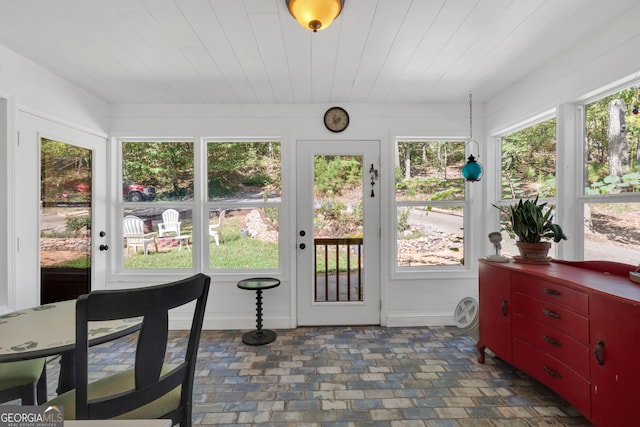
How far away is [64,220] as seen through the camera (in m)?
2.60

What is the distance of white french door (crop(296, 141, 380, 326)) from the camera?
311cm

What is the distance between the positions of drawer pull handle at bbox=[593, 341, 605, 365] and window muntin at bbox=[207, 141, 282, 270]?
2548mm

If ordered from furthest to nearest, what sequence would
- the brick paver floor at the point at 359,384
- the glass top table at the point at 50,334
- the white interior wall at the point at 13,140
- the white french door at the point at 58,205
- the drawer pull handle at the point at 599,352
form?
the white french door at the point at 58,205, the white interior wall at the point at 13,140, the brick paver floor at the point at 359,384, the drawer pull handle at the point at 599,352, the glass top table at the point at 50,334

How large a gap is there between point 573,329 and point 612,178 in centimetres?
107

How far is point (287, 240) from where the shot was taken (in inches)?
122

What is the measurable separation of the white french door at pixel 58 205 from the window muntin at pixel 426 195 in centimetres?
315

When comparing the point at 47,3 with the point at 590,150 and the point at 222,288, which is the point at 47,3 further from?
the point at 590,150

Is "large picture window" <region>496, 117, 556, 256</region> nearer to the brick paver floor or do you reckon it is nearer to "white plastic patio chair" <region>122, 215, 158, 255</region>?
the brick paver floor

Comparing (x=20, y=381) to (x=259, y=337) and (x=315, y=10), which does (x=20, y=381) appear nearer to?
(x=259, y=337)

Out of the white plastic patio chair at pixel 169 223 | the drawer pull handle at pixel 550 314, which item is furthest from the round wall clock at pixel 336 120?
the drawer pull handle at pixel 550 314

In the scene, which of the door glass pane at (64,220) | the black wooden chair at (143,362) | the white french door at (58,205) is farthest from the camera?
the door glass pane at (64,220)

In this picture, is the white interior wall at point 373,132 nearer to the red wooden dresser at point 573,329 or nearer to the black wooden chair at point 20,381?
the red wooden dresser at point 573,329

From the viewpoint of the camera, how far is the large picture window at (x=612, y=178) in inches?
71.7

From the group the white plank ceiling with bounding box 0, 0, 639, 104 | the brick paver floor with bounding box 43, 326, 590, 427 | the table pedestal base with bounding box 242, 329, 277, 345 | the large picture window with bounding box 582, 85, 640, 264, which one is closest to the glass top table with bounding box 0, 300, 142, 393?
the brick paver floor with bounding box 43, 326, 590, 427
